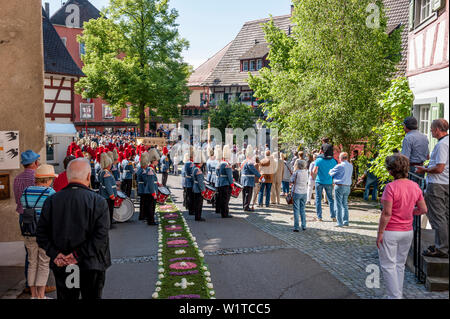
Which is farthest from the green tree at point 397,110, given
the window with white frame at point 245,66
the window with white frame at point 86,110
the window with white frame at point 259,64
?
the window with white frame at point 86,110

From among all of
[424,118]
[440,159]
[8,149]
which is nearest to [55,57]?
[8,149]

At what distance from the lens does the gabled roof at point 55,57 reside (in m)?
25.4

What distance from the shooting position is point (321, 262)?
26.7 ft

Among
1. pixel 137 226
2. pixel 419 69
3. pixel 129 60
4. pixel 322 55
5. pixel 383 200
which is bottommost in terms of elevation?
pixel 137 226

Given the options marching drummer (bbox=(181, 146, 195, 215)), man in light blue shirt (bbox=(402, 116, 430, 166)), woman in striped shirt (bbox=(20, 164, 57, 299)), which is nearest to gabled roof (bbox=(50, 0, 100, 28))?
marching drummer (bbox=(181, 146, 195, 215))

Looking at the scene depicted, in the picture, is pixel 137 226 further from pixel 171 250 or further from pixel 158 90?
pixel 158 90

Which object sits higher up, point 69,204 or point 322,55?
point 322,55

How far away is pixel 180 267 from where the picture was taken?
25.6ft

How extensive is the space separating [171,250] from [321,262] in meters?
3.00

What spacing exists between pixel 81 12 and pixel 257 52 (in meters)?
24.7

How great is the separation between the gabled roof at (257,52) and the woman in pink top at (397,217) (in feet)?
117

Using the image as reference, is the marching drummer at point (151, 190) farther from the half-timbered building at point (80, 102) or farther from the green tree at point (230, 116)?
the half-timbered building at point (80, 102)

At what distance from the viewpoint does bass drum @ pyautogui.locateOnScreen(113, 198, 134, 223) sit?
12.1 m

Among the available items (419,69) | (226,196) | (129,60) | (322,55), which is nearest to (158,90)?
(129,60)
